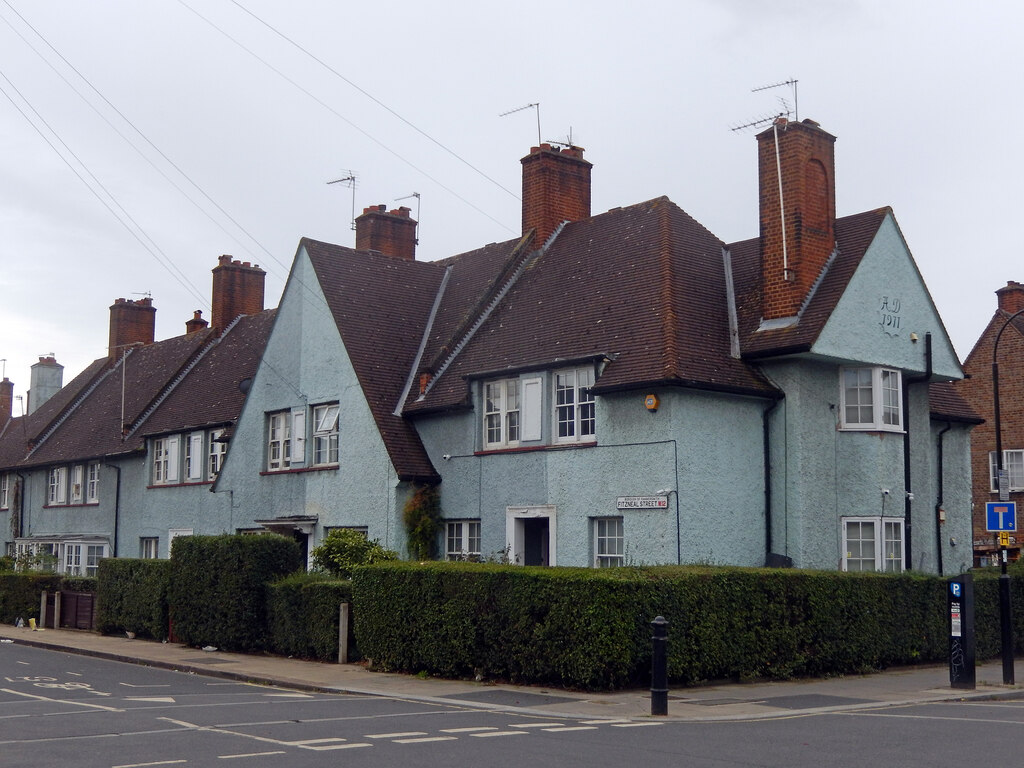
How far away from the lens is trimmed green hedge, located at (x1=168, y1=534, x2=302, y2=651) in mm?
22094

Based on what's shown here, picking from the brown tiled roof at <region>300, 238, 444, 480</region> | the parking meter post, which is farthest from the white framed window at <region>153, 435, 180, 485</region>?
the parking meter post

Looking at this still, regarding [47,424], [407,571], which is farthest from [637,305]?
[47,424]

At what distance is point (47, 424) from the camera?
145 ft

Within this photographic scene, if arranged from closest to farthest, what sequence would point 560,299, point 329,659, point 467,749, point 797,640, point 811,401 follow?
point 467,749
point 797,640
point 329,659
point 811,401
point 560,299

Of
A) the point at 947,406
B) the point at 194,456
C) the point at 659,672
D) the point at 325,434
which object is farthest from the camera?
the point at 194,456

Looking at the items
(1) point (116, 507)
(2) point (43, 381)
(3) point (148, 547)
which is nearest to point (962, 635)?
(3) point (148, 547)

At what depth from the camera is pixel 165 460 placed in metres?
35.4

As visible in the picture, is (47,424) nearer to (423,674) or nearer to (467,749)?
(423,674)

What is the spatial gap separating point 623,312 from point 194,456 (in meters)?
16.3

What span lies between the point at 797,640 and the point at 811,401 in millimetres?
5847

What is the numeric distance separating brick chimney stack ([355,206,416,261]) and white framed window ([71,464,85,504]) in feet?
45.3

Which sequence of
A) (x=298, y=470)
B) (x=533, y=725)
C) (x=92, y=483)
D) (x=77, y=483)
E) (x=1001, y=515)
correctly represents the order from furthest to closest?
(x=77, y=483)
(x=92, y=483)
(x=298, y=470)
(x=1001, y=515)
(x=533, y=725)

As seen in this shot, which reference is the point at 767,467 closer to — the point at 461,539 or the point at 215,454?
the point at 461,539

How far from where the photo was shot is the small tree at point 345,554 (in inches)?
911
